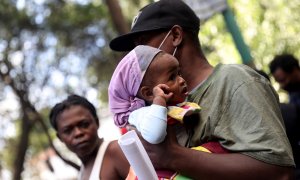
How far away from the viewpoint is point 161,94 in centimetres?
177

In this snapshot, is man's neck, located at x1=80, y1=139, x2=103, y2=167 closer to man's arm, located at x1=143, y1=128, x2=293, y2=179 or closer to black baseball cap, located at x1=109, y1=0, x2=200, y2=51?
black baseball cap, located at x1=109, y1=0, x2=200, y2=51

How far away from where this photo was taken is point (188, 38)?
2.10 meters

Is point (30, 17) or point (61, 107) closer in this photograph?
point (61, 107)

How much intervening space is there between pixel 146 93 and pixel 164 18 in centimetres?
36

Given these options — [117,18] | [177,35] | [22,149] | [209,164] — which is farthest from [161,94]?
[22,149]

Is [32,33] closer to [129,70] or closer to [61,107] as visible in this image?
[61,107]

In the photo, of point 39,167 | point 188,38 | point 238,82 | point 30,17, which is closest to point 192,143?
point 238,82

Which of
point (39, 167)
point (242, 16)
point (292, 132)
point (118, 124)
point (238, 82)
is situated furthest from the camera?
point (39, 167)

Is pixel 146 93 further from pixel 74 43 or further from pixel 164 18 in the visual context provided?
pixel 74 43

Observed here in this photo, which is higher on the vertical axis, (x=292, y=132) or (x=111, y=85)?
(x=111, y=85)

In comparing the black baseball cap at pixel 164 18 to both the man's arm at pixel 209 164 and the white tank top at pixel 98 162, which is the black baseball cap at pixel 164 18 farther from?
the white tank top at pixel 98 162

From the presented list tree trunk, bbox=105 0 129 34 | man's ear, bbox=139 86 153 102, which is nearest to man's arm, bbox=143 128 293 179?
man's ear, bbox=139 86 153 102

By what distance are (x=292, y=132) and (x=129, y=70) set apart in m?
1.89

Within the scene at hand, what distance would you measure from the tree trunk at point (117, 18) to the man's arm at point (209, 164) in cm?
631
